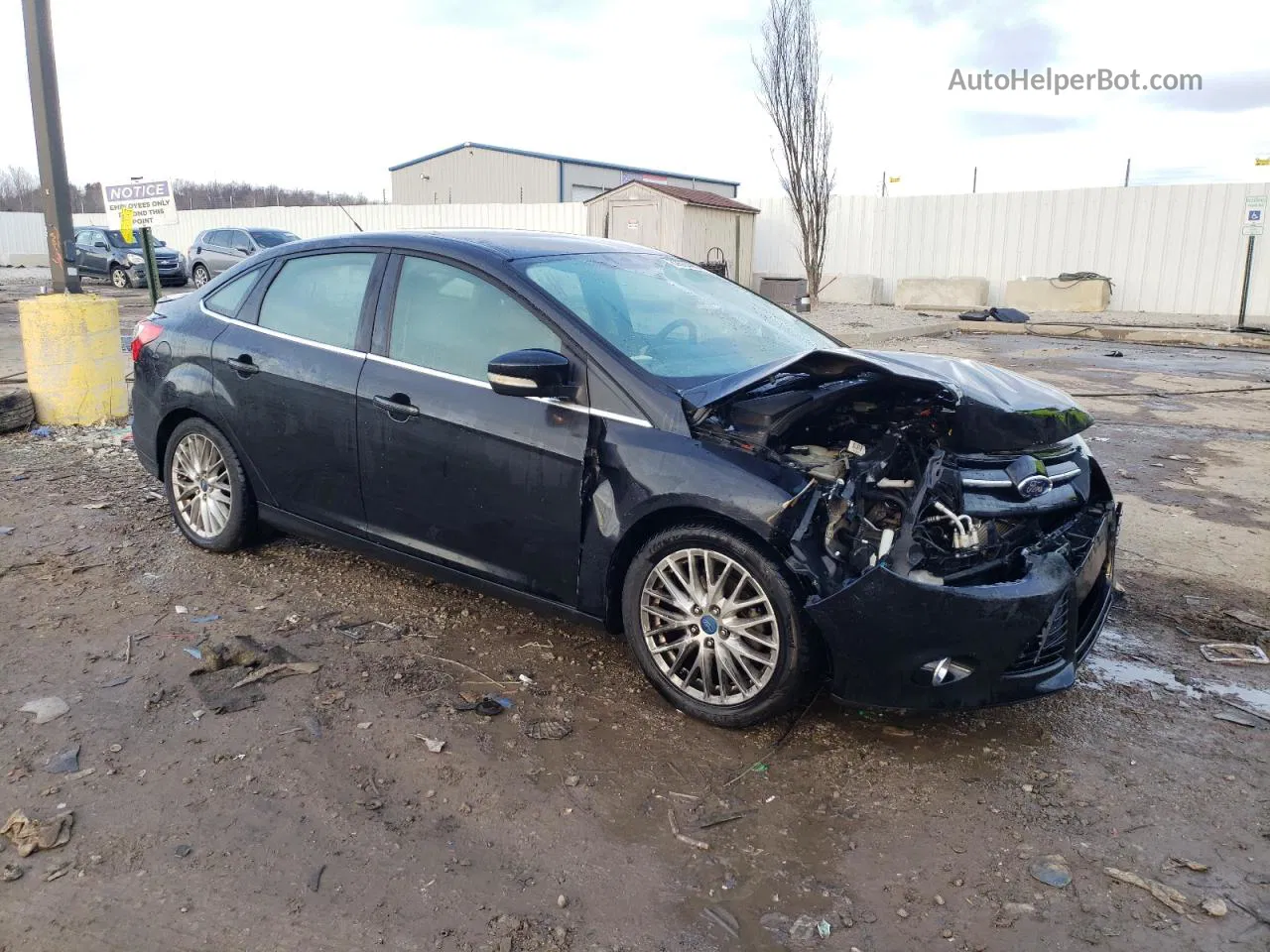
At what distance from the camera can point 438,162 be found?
4331 centimetres

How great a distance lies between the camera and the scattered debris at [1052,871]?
8.86 feet

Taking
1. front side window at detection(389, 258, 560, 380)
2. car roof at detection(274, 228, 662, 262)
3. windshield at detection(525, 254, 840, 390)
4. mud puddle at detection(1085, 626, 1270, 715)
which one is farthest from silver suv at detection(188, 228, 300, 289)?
mud puddle at detection(1085, 626, 1270, 715)

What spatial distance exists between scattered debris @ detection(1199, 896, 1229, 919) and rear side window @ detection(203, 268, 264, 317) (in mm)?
4561

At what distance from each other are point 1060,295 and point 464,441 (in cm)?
2130

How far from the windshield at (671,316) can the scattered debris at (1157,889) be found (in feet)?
6.60

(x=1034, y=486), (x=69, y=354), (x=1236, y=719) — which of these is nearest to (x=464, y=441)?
(x=1034, y=486)

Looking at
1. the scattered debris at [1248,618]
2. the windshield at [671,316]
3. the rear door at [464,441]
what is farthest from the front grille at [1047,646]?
the scattered debris at [1248,618]

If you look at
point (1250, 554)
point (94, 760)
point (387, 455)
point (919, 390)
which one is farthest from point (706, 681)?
point (1250, 554)

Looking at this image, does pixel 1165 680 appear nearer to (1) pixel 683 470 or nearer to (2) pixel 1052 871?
(2) pixel 1052 871

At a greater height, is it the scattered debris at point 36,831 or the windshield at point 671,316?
the windshield at point 671,316

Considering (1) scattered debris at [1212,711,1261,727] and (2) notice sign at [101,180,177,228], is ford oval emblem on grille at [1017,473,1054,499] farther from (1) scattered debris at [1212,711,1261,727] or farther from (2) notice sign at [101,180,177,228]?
(2) notice sign at [101,180,177,228]

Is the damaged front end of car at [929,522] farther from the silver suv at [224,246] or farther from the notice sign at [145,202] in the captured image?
the silver suv at [224,246]

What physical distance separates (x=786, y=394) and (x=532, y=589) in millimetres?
1215

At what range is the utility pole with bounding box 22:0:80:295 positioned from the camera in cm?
822
